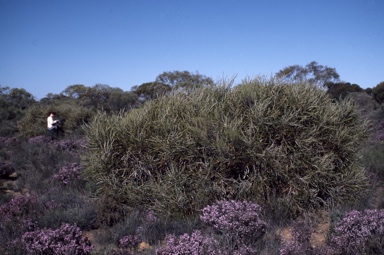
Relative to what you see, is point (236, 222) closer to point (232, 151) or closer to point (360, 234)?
point (232, 151)

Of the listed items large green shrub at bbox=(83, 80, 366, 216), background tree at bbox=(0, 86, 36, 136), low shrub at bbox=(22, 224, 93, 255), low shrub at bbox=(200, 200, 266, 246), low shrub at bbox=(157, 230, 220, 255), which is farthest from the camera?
background tree at bbox=(0, 86, 36, 136)

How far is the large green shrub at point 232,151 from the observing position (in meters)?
5.84

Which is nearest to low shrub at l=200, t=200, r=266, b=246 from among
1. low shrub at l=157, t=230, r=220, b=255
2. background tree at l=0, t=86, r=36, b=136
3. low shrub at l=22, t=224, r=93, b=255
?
low shrub at l=157, t=230, r=220, b=255

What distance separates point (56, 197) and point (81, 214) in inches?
52.2

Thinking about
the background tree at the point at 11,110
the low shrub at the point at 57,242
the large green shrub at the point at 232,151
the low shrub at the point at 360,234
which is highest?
the background tree at the point at 11,110

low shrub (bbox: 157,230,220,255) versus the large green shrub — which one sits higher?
the large green shrub

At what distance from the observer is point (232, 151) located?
231 inches

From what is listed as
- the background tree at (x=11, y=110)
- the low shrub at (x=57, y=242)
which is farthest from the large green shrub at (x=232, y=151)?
the background tree at (x=11, y=110)

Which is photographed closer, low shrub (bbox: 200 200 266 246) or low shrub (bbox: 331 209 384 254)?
low shrub (bbox: 331 209 384 254)

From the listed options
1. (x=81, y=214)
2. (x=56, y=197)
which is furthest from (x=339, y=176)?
(x=56, y=197)

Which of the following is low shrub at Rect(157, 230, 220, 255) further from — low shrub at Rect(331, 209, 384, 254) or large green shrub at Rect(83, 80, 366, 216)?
low shrub at Rect(331, 209, 384, 254)

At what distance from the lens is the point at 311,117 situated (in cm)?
621

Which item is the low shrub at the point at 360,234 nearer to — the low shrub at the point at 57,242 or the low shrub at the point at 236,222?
the low shrub at the point at 236,222

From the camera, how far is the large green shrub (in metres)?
5.84
